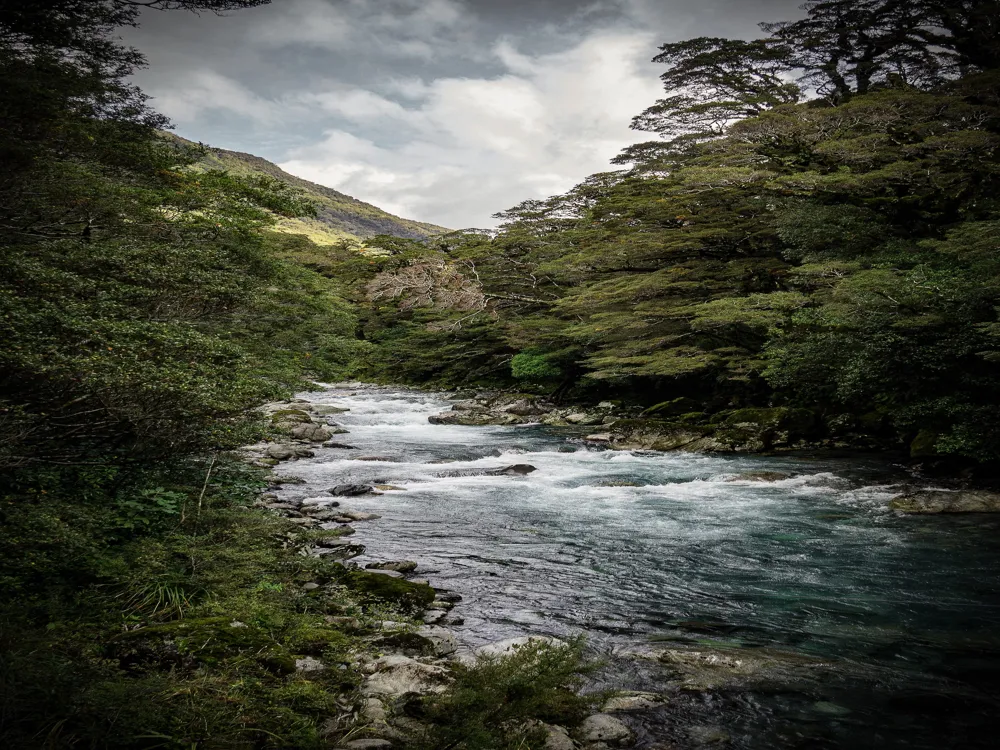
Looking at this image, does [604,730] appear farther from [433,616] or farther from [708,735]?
[433,616]

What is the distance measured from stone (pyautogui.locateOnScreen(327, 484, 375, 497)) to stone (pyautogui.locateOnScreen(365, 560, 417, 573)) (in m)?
4.26

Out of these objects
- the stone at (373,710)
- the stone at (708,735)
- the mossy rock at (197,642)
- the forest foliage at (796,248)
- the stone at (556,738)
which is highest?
the forest foliage at (796,248)

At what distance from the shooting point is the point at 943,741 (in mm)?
4219

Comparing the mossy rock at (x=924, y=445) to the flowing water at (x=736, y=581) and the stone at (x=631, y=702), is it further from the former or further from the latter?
the stone at (x=631, y=702)

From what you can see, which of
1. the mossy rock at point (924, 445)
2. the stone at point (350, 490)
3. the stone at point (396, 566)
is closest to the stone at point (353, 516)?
the stone at point (350, 490)

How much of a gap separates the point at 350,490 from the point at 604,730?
869 centimetres

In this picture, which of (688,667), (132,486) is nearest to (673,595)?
(688,667)

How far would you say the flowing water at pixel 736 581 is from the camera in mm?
4621

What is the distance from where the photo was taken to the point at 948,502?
1016 centimetres

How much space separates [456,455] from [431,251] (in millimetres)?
15531

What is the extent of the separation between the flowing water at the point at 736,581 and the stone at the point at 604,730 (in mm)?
152

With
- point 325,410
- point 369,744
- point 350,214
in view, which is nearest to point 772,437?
point 369,744

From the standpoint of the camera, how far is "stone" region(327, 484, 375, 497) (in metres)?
11.9

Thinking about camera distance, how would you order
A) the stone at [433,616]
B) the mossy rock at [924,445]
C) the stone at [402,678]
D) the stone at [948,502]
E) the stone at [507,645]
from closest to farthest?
the stone at [402,678] → the stone at [507,645] → the stone at [433,616] → the stone at [948,502] → the mossy rock at [924,445]
